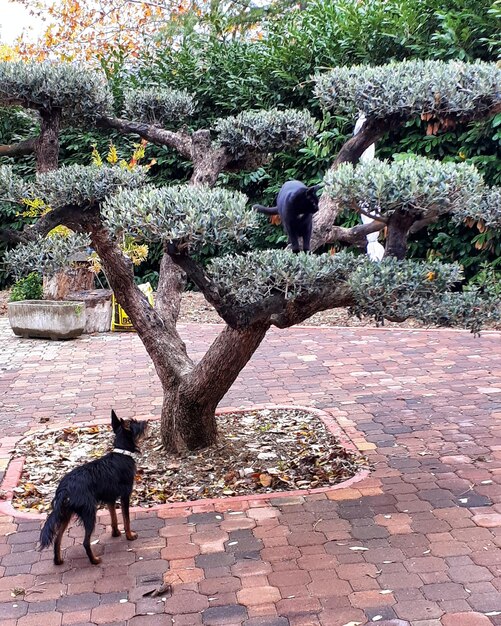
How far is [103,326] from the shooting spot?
9.36 metres

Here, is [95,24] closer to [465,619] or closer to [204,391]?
[204,391]

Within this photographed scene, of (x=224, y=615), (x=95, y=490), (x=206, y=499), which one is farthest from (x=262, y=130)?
(x=224, y=615)

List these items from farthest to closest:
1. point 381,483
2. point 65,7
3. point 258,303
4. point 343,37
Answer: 1. point 65,7
2. point 343,37
3. point 381,483
4. point 258,303

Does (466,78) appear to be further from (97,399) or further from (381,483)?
(97,399)

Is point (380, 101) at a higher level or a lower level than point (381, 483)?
higher

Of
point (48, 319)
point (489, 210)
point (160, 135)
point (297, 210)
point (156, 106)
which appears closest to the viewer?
point (297, 210)

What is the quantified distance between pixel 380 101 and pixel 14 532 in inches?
132

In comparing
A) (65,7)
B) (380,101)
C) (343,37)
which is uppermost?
(65,7)

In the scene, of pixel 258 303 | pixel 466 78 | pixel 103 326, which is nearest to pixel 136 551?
pixel 258 303

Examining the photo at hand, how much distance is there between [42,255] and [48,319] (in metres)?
4.74

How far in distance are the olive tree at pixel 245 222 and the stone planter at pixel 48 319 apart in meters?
3.69

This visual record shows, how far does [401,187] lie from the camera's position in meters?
3.46

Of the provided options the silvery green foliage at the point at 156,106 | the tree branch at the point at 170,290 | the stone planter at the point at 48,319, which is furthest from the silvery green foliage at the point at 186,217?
the stone planter at the point at 48,319

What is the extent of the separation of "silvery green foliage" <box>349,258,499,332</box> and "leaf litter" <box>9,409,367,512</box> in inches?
53.8
